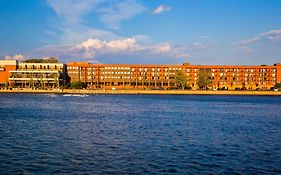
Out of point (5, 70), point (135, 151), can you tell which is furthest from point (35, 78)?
point (135, 151)

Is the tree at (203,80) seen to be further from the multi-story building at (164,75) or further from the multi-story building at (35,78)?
the multi-story building at (35,78)

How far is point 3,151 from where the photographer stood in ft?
78.4

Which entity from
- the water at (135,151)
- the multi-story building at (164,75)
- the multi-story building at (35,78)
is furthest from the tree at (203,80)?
the water at (135,151)

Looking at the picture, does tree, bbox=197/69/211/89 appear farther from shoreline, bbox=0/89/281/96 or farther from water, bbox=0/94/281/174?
water, bbox=0/94/281/174

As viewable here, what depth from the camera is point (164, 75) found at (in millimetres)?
194500

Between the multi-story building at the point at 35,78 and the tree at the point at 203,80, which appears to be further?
the tree at the point at 203,80

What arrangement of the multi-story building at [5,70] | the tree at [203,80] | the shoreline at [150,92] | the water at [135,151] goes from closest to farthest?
the water at [135,151]
the shoreline at [150,92]
the multi-story building at [5,70]
the tree at [203,80]

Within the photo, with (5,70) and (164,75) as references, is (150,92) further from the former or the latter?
(5,70)

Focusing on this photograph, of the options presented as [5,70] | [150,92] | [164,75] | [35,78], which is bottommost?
[150,92]

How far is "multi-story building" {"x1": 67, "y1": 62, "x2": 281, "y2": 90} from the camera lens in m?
190

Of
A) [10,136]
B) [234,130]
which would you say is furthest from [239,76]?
[10,136]

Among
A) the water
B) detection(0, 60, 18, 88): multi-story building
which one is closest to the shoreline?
detection(0, 60, 18, 88): multi-story building

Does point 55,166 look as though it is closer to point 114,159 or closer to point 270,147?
point 114,159

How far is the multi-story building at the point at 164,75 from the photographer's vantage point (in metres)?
190
